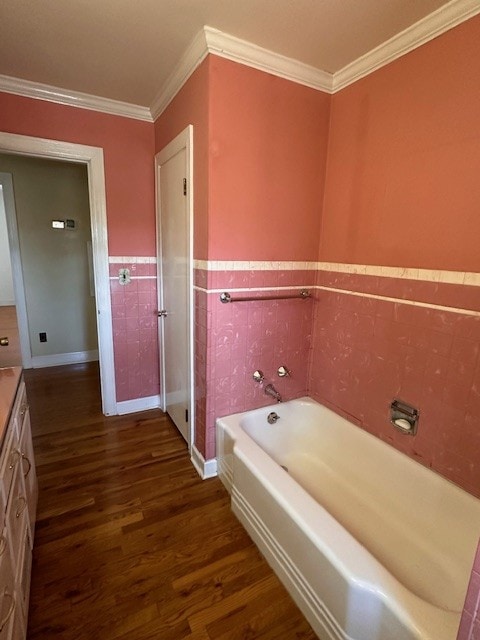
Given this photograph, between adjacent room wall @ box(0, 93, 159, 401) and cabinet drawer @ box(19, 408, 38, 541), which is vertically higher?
adjacent room wall @ box(0, 93, 159, 401)

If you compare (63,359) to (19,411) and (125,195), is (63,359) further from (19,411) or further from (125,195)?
(19,411)

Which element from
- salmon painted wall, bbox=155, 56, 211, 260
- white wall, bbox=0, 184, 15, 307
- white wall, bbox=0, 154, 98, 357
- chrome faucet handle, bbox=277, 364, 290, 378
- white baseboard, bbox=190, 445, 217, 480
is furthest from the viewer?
white wall, bbox=0, 184, 15, 307

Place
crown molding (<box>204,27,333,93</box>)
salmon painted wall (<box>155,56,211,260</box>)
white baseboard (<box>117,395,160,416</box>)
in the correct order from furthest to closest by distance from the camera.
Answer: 1. white baseboard (<box>117,395,160,416</box>)
2. salmon painted wall (<box>155,56,211,260</box>)
3. crown molding (<box>204,27,333,93</box>)

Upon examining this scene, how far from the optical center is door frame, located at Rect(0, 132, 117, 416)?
6.70 feet

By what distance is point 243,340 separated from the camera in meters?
1.87

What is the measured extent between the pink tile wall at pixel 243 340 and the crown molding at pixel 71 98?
4.72 ft

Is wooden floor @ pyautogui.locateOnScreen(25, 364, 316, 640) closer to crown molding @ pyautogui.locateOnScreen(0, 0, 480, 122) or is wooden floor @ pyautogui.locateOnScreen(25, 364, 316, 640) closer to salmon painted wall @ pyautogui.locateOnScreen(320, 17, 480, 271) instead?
salmon painted wall @ pyautogui.locateOnScreen(320, 17, 480, 271)

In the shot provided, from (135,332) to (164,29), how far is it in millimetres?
1907

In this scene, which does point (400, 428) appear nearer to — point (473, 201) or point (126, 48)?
point (473, 201)

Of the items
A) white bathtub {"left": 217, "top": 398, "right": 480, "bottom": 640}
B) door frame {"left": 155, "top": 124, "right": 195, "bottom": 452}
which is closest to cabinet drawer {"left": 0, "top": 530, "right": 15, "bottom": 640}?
white bathtub {"left": 217, "top": 398, "right": 480, "bottom": 640}

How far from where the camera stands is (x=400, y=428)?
1574mm

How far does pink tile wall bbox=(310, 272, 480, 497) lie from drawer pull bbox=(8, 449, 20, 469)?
165cm

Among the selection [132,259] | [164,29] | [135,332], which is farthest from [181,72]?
[135,332]

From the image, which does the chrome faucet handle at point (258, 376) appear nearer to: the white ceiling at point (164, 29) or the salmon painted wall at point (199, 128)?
the salmon painted wall at point (199, 128)
